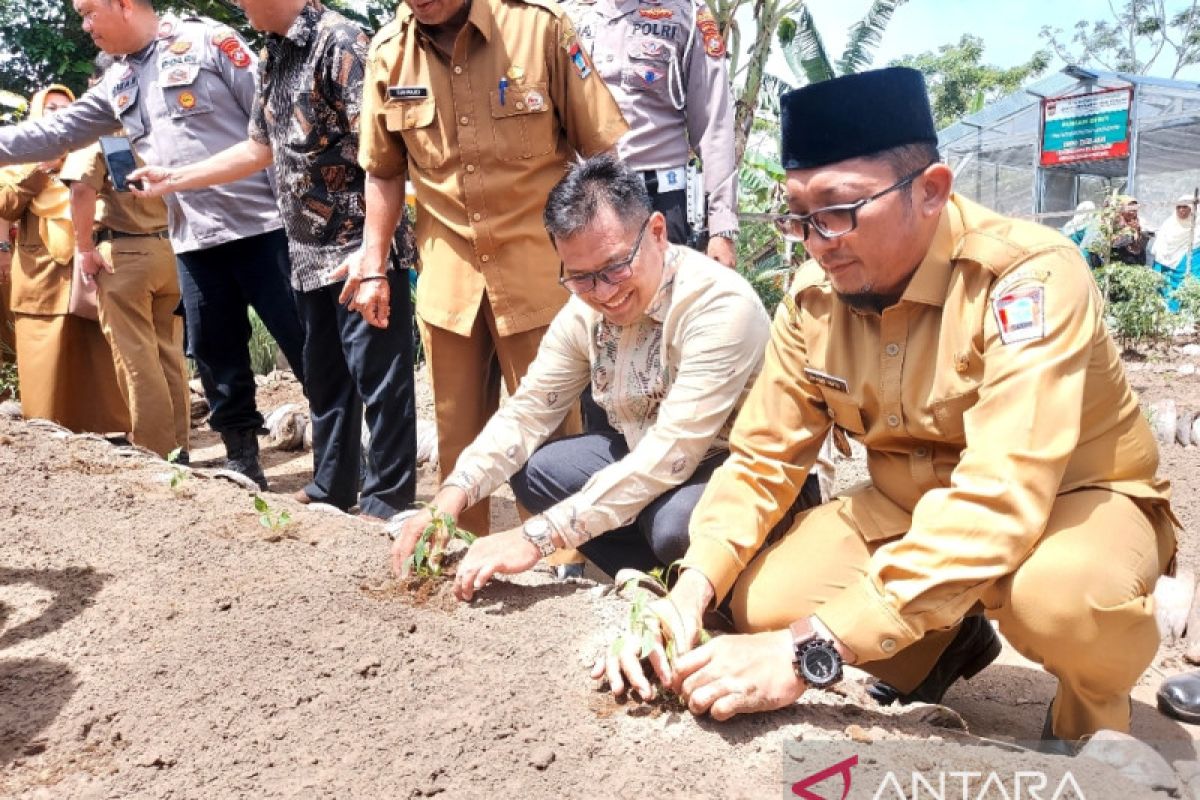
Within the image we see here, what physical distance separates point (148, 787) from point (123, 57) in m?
3.15

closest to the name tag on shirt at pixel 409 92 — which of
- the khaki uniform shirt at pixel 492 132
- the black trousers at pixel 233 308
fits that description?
the khaki uniform shirt at pixel 492 132

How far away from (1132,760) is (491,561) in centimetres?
130

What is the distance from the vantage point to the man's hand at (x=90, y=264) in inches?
172

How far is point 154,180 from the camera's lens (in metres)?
3.62

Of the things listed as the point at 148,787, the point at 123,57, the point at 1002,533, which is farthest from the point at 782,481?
the point at 123,57

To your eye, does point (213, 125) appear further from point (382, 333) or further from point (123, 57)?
point (382, 333)

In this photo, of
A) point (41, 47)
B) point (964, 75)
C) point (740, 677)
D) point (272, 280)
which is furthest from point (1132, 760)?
point (964, 75)

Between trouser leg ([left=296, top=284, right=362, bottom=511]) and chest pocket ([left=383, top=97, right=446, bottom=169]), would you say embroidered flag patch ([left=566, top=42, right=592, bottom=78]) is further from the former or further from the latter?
trouser leg ([left=296, top=284, right=362, bottom=511])

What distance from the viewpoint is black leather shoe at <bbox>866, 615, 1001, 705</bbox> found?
7.83ft

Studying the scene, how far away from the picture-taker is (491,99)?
117 inches

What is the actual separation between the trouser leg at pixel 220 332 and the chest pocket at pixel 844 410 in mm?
2743

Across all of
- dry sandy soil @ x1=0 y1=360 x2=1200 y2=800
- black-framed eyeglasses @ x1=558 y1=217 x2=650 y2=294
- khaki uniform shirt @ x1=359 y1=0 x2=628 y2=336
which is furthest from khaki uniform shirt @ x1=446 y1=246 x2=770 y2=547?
khaki uniform shirt @ x1=359 y1=0 x2=628 y2=336

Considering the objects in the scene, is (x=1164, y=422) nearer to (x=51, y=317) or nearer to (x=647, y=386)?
(x=647, y=386)

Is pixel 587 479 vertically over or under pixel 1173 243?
over
